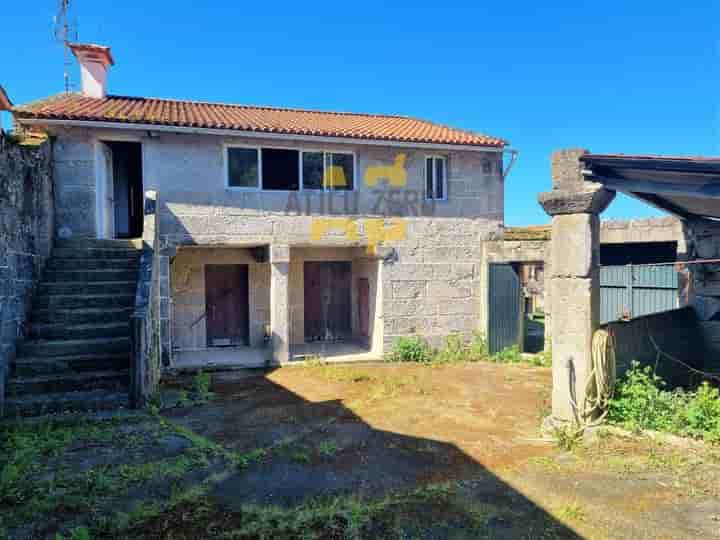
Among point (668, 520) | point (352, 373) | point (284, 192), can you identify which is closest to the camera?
point (668, 520)

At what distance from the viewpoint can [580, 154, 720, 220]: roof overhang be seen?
4.75 meters

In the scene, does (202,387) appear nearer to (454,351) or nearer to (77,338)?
(77,338)

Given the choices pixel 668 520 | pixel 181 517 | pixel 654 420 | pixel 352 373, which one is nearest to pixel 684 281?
pixel 654 420

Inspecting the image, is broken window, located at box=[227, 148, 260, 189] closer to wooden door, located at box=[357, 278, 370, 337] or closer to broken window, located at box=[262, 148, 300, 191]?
broken window, located at box=[262, 148, 300, 191]

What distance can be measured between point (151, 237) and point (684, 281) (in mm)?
9633

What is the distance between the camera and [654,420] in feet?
17.6

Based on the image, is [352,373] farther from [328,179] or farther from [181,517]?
[181,517]

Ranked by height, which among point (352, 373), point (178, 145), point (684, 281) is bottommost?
point (352, 373)

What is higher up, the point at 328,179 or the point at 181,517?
the point at 328,179

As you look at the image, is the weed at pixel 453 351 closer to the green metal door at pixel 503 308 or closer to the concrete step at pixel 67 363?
the green metal door at pixel 503 308

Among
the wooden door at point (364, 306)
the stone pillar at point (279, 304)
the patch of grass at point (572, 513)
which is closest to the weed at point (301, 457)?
the patch of grass at point (572, 513)

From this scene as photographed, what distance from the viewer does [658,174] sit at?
5309mm

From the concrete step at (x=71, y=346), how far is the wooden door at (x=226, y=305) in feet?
17.2

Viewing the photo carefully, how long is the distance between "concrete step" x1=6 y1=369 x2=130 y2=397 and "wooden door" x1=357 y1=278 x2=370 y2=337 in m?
6.97
